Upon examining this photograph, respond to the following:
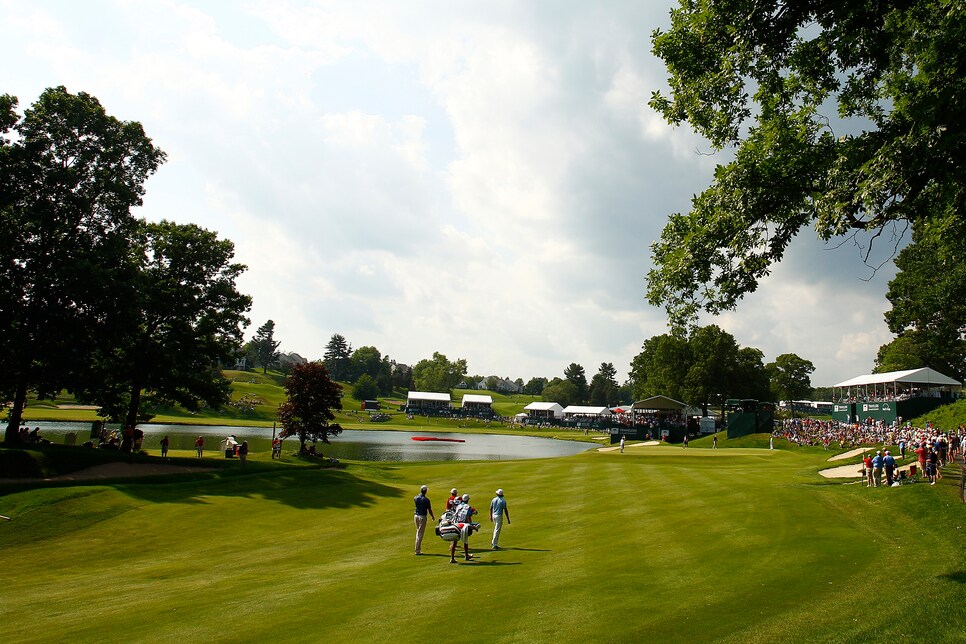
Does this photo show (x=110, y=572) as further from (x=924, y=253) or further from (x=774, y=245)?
(x=924, y=253)

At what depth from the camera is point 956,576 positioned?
488 inches

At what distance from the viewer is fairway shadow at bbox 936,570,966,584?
12.0 metres

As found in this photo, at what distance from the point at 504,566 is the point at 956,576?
10.1 meters

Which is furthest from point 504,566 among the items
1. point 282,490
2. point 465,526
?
point 282,490

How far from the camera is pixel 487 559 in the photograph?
1655 cm

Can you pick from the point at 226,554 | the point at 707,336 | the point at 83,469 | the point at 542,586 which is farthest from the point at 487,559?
the point at 707,336

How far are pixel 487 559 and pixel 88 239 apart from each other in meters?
29.7

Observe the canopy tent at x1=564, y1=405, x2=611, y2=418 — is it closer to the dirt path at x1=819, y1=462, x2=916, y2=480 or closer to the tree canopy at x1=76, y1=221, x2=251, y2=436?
the dirt path at x1=819, y1=462, x2=916, y2=480

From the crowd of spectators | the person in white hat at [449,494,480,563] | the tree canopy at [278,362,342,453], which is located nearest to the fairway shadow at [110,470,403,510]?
the tree canopy at [278,362,342,453]

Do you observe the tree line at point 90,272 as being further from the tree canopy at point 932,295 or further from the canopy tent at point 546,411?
the canopy tent at point 546,411

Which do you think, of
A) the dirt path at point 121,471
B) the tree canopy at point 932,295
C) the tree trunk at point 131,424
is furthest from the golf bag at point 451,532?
the tree trunk at point 131,424

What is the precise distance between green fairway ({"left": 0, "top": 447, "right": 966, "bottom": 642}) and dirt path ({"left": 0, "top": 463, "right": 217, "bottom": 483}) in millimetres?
2105

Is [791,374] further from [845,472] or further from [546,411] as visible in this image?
[845,472]

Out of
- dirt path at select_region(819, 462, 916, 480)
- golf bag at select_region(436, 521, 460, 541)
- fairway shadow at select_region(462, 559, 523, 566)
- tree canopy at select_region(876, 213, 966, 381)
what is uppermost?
tree canopy at select_region(876, 213, 966, 381)
